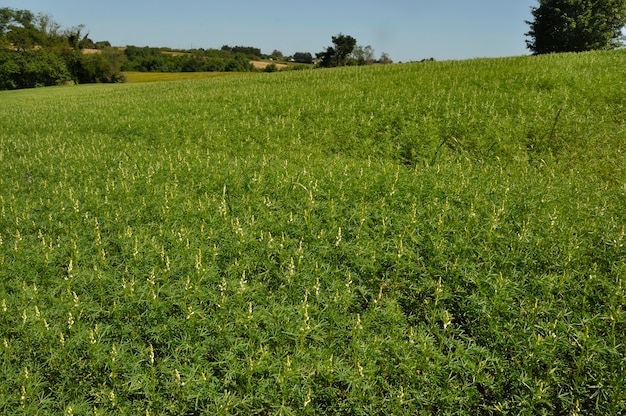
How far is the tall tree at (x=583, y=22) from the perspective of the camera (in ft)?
142

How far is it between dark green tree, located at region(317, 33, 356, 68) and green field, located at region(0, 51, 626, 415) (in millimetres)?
77749

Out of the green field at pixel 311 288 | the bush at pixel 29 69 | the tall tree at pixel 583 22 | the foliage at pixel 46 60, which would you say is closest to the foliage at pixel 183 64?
the foliage at pixel 46 60

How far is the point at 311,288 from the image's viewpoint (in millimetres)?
4449

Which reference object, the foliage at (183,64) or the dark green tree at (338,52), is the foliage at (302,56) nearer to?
the foliage at (183,64)

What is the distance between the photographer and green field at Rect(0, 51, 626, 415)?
329cm

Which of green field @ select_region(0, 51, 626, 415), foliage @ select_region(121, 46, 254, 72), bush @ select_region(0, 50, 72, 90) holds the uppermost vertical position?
foliage @ select_region(121, 46, 254, 72)

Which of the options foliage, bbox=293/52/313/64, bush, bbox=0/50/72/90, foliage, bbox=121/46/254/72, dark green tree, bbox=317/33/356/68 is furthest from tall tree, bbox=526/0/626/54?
foliage, bbox=293/52/313/64

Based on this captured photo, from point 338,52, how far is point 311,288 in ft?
276

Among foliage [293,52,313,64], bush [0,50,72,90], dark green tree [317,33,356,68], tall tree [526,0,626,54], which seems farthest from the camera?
foliage [293,52,313,64]

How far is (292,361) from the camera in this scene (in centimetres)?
343

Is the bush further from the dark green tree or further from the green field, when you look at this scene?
the green field

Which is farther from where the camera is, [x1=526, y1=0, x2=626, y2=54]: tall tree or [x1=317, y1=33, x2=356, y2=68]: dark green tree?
[x1=317, y1=33, x2=356, y2=68]: dark green tree

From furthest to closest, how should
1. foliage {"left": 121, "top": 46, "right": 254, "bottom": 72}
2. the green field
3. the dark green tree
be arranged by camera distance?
foliage {"left": 121, "top": 46, "right": 254, "bottom": 72}, the dark green tree, the green field

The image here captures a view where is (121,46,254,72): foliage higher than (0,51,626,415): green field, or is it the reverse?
(121,46,254,72): foliage
